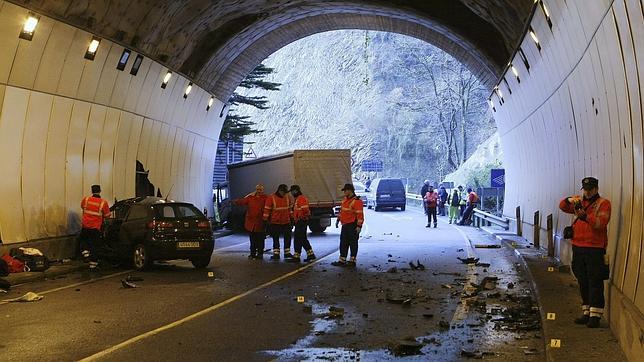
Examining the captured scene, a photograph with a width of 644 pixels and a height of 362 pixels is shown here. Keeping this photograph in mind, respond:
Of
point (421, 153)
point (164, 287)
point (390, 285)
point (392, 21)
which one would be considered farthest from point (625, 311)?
point (421, 153)

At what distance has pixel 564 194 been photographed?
48.4 ft

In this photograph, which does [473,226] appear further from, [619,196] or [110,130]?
[619,196]

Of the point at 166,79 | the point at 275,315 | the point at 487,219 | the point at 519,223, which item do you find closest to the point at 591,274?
the point at 275,315

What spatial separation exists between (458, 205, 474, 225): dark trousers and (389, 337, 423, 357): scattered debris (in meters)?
25.2

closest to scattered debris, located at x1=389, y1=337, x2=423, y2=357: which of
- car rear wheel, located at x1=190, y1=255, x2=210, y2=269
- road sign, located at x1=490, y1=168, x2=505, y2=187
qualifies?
car rear wheel, located at x1=190, y1=255, x2=210, y2=269

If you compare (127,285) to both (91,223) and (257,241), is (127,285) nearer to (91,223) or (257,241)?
(91,223)

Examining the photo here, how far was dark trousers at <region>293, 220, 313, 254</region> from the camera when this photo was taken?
55.3ft

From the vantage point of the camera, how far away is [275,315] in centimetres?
949

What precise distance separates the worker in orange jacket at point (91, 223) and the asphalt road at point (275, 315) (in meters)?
0.99

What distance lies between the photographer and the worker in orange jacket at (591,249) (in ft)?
26.2

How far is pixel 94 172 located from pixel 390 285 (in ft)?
29.0

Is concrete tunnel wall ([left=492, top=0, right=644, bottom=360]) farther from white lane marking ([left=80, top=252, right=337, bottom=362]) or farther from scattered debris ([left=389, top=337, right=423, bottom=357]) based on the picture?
white lane marking ([left=80, top=252, right=337, bottom=362])

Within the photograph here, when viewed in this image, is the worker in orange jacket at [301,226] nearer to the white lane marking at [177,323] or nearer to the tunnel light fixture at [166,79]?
the white lane marking at [177,323]

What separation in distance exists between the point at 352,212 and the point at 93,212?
5.77 m
